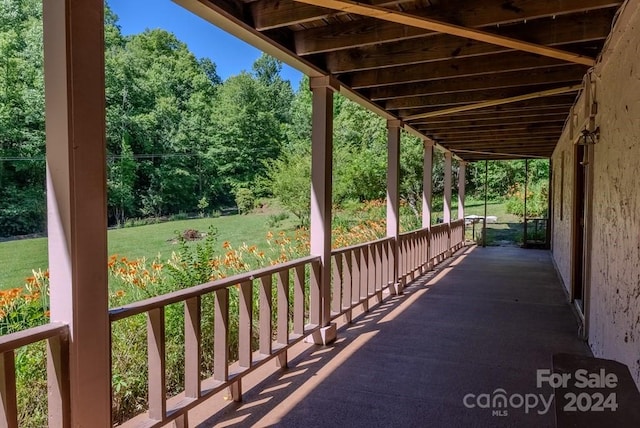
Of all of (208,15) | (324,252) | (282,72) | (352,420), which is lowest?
(352,420)

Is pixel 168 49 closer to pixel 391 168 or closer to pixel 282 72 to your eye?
pixel 391 168

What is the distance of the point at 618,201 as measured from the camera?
2.57 metres

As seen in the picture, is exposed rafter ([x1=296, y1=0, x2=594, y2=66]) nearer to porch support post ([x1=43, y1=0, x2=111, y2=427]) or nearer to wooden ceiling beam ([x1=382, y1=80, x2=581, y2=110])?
porch support post ([x1=43, y1=0, x2=111, y2=427])

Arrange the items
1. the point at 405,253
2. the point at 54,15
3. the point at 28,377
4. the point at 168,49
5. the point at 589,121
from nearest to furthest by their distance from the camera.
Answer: the point at 54,15 < the point at 28,377 < the point at 589,121 < the point at 405,253 < the point at 168,49

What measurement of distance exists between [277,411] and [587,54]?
339 centimetres

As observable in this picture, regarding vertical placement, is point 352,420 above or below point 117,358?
below

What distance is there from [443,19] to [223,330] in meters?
2.36

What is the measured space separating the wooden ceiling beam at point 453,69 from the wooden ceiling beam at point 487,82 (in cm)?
20

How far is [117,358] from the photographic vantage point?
249 cm

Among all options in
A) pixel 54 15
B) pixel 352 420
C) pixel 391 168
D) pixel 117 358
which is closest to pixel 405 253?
pixel 391 168

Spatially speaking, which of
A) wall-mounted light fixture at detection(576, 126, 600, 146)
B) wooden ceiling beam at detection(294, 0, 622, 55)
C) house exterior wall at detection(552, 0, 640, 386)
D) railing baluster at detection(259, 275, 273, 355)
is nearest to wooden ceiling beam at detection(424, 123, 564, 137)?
wall-mounted light fixture at detection(576, 126, 600, 146)

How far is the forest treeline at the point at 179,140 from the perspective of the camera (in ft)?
8.91

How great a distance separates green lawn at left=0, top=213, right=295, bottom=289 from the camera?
9.21 ft

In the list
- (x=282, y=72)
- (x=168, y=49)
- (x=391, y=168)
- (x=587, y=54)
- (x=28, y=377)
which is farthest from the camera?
(x=282, y=72)
